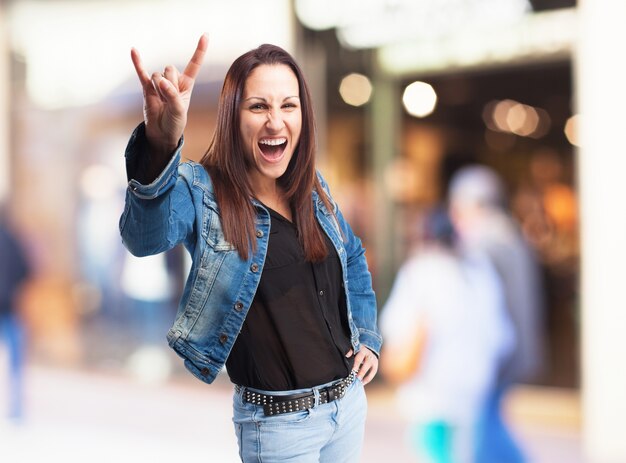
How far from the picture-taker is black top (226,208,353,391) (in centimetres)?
205

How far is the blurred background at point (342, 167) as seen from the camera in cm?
536

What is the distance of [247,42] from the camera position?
7031 millimetres

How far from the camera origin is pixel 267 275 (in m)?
2.06

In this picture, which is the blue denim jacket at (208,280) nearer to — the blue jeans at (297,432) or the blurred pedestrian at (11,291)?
the blue jeans at (297,432)

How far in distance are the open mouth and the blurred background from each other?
368 cm

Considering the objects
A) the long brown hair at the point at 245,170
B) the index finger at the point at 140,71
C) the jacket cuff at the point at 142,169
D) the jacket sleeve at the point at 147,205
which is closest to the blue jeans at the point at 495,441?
the long brown hair at the point at 245,170

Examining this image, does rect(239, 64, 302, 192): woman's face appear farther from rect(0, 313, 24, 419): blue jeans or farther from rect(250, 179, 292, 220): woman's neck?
rect(0, 313, 24, 419): blue jeans

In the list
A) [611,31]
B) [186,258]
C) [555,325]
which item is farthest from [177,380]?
[611,31]

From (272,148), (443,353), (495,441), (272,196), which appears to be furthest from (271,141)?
(495,441)

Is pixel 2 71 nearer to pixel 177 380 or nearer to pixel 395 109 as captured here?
pixel 177 380

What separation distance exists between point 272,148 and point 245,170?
0.09 meters

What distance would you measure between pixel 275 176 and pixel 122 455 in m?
3.82

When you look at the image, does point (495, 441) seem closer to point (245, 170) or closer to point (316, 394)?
point (316, 394)

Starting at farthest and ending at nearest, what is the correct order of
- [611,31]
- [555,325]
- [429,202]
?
[429,202], [555,325], [611,31]
